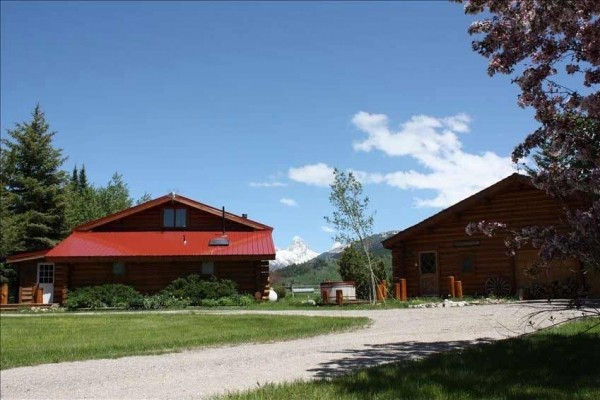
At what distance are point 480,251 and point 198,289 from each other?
13585 mm

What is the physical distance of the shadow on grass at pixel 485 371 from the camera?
254 inches

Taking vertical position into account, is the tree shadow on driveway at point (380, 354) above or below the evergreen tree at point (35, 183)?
below

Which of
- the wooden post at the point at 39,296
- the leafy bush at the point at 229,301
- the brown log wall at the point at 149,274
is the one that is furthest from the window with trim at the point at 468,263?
the wooden post at the point at 39,296

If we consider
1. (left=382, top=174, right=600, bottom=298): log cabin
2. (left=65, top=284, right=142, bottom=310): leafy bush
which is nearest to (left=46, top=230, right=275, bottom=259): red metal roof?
(left=65, top=284, right=142, bottom=310): leafy bush

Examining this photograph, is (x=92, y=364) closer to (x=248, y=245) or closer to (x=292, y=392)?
(x=292, y=392)

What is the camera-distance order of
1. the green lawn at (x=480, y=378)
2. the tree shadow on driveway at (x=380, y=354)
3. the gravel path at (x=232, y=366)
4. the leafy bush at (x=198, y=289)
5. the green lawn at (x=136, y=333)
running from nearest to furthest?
1. the green lawn at (x=480, y=378)
2. the gravel path at (x=232, y=366)
3. the tree shadow on driveway at (x=380, y=354)
4. the green lawn at (x=136, y=333)
5. the leafy bush at (x=198, y=289)

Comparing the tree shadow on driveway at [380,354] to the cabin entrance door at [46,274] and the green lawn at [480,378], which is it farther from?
the cabin entrance door at [46,274]

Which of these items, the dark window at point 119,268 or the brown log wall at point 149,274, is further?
the dark window at point 119,268

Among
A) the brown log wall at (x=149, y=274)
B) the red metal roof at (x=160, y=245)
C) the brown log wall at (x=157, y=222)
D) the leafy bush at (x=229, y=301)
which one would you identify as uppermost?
the brown log wall at (x=157, y=222)

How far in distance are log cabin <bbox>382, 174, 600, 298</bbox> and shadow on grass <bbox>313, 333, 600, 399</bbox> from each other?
15167mm

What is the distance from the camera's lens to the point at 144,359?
10.6m

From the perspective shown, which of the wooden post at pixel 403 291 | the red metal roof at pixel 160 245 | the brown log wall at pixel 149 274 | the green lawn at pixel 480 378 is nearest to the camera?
the green lawn at pixel 480 378

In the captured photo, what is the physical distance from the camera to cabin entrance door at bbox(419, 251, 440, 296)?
26.9 m

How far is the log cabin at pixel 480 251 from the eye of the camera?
78.6 feet
